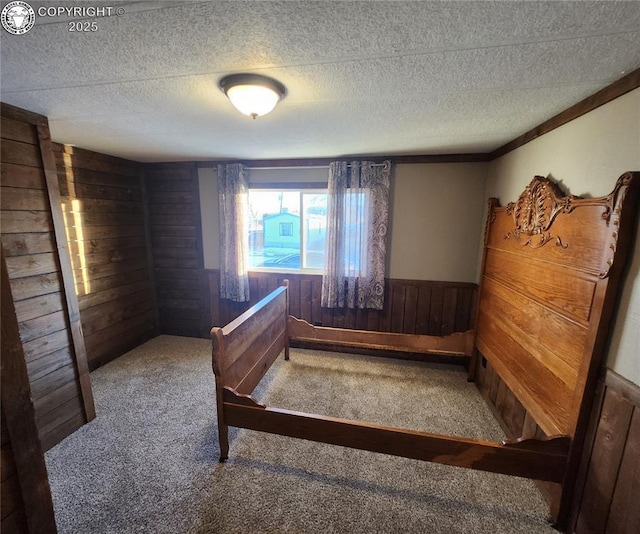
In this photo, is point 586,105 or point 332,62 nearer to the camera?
point 332,62

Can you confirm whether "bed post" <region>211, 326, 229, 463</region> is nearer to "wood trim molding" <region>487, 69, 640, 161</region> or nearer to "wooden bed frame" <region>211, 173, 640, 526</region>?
"wooden bed frame" <region>211, 173, 640, 526</region>

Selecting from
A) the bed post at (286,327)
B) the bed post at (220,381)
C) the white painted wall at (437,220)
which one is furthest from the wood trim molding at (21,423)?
the white painted wall at (437,220)

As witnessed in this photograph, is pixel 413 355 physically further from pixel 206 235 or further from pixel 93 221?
pixel 93 221

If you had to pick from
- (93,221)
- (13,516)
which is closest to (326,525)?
(13,516)

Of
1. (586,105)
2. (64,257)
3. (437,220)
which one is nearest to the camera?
(586,105)

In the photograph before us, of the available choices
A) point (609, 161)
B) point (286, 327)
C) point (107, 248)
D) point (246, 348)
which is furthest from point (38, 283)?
point (609, 161)

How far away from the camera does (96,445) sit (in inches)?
74.9

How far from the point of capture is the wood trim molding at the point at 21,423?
85 cm

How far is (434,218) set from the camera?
2.92m

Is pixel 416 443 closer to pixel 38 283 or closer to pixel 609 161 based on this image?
pixel 609 161

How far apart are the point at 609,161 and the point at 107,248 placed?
4.02 m

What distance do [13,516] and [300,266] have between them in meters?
2.70

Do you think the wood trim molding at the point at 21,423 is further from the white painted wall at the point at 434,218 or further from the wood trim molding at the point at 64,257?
the white painted wall at the point at 434,218

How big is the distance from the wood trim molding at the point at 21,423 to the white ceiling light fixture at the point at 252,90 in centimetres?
106
